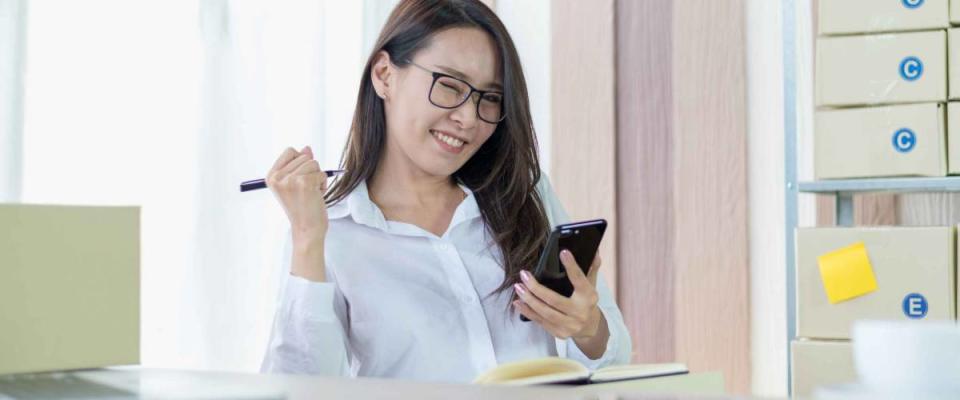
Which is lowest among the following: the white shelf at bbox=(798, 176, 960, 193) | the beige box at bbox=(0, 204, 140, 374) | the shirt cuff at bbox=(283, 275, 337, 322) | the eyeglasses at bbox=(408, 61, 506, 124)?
the shirt cuff at bbox=(283, 275, 337, 322)

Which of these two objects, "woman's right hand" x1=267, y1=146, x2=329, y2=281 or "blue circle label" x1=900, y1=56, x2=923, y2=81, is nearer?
"woman's right hand" x1=267, y1=146, x2=329, y2=281

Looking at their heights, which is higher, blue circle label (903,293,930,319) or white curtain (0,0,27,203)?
white curtain (0,0,27,203)

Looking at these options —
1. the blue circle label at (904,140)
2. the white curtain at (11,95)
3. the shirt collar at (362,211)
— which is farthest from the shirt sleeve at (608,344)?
the white curtain at (11,95)

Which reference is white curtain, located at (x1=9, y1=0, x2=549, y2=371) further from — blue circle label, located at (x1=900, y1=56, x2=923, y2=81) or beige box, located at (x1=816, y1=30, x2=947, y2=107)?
blue circle label, located at (x1=900, y1=56, x2=923, y2=81)

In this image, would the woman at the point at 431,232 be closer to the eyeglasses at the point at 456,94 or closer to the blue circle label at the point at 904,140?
the eyeglasses at the point at 456,94

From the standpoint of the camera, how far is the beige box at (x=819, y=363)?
1.98 m

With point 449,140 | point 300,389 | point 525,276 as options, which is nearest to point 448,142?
point 449,140

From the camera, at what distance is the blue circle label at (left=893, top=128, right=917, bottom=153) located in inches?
77.7

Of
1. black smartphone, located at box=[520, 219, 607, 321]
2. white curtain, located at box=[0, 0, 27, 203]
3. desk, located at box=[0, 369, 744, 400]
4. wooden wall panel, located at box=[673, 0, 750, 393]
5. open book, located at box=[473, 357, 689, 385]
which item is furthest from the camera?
wooden wall panel, located at box=[673, 0, 750, 393]

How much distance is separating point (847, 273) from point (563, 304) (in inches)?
25.3

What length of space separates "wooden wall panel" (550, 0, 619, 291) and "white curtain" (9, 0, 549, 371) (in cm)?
52

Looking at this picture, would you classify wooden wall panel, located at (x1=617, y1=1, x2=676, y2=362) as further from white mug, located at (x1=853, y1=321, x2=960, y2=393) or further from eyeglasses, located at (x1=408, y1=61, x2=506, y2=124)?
white mug, located at (x1=853, y1=321, x2=960, y2=393)

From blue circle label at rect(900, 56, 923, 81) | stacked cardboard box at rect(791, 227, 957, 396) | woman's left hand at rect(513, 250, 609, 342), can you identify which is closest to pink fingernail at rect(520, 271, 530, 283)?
woman's left hand at rect(513, 250, 609, 342)

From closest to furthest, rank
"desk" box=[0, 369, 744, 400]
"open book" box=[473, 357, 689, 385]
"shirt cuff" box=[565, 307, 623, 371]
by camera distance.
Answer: "desk" box=[0, 369, 744, 400]
"open book" box=[473, 357, 689, 385]
"shirt cuff" box=[565, 307, 623, 371]
